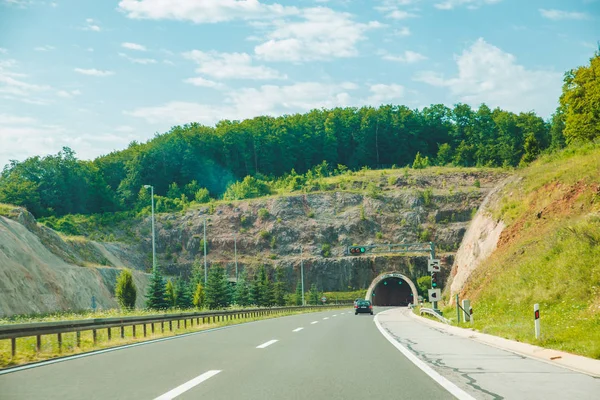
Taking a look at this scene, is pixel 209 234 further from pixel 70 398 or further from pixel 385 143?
pixel 70 398

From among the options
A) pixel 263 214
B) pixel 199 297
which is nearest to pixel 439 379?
pixel 199 297

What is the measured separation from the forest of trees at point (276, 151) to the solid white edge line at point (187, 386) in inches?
4132

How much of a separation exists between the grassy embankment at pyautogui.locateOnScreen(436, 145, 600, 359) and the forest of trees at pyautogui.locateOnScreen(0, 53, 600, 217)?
82.1 m

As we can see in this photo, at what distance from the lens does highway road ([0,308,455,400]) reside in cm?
788

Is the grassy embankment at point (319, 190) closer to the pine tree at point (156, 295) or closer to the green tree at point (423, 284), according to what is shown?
the green tree at point (423, 284)

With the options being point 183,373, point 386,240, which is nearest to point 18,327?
point 183,373

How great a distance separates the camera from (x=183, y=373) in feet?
33.0

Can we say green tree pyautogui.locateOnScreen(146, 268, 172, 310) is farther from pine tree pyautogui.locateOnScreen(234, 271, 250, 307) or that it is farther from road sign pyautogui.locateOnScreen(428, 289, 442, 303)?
road sign pyautogui.locateOnScreen(428, 289, 442, 303)

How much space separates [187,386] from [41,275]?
4830 centimetres

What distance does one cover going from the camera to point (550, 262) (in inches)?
988

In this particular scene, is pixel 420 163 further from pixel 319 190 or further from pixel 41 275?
pixel 41 275

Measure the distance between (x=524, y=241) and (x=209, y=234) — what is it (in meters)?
77.1

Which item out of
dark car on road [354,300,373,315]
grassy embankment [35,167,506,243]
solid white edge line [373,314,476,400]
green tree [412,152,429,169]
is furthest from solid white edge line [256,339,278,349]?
green tree [412,152,429,169]

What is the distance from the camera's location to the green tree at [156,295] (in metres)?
49.8
